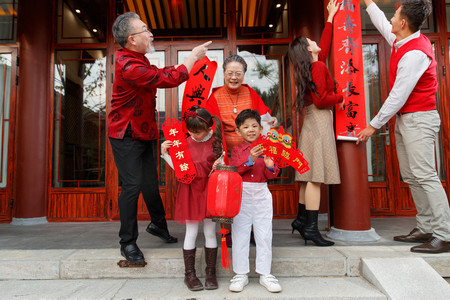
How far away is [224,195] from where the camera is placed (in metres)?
1.83

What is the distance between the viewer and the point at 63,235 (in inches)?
125

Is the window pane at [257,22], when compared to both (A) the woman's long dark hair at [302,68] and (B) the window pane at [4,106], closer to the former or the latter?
(A) the woman's long dark hair at [302,68]

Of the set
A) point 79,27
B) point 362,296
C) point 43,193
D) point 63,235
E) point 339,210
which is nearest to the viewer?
point 362,296

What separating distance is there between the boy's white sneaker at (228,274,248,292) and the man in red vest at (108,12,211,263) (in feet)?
2.39

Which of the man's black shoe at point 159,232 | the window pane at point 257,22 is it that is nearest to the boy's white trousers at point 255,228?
the man's black shoe at point 159,232

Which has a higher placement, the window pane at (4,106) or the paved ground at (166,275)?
the window pane at (4,106)

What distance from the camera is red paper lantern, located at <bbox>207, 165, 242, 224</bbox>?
A: 1.83 meters

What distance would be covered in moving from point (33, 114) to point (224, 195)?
334 cm

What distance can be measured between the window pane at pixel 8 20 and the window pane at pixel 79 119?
728 millimetres

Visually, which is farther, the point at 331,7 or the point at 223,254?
the point at 331,7

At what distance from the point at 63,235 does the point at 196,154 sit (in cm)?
201

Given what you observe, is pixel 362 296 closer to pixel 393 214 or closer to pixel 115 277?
pixel 115 277

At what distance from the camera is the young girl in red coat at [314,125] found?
8.46 ft

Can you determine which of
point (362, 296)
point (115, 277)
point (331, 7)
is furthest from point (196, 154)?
point (331, 7)
